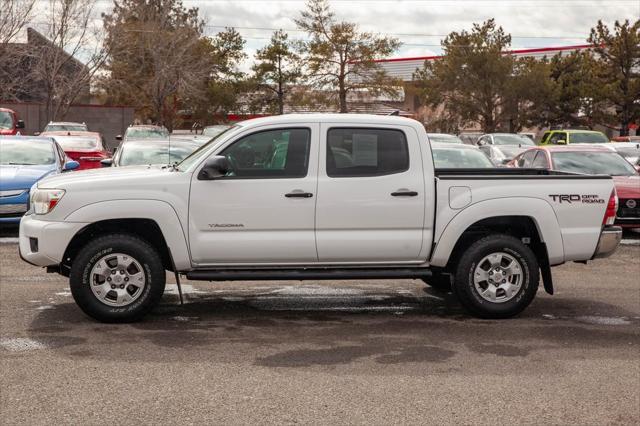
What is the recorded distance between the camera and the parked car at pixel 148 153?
14.6 m

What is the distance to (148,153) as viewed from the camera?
48.7 ft

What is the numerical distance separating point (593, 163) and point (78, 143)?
1205cm

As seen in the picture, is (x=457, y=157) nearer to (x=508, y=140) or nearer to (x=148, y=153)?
(x=148, y=153)

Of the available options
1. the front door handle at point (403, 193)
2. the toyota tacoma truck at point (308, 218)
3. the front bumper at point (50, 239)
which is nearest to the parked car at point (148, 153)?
the toyota tacoma truck at point (308, 218)

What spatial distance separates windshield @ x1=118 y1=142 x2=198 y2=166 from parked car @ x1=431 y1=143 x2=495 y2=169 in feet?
13.3

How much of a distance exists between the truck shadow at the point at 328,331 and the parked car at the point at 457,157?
547 cm

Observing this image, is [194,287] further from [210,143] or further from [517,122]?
[517,122]

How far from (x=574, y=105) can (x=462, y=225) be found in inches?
1934

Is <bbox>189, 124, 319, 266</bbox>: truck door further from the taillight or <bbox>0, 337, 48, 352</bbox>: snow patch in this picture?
the taillight

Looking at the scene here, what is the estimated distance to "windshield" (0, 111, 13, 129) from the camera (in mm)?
26578

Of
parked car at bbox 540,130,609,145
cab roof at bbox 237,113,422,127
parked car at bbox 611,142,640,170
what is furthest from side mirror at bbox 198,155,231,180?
parked car at bbox 540,130,609,145

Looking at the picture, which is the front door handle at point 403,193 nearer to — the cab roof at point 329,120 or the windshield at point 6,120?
the cab roof at point 329,120

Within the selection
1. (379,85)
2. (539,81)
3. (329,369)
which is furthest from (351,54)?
(329,369)

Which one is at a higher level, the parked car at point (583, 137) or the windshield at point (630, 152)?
the parked car at point (583, 137)
